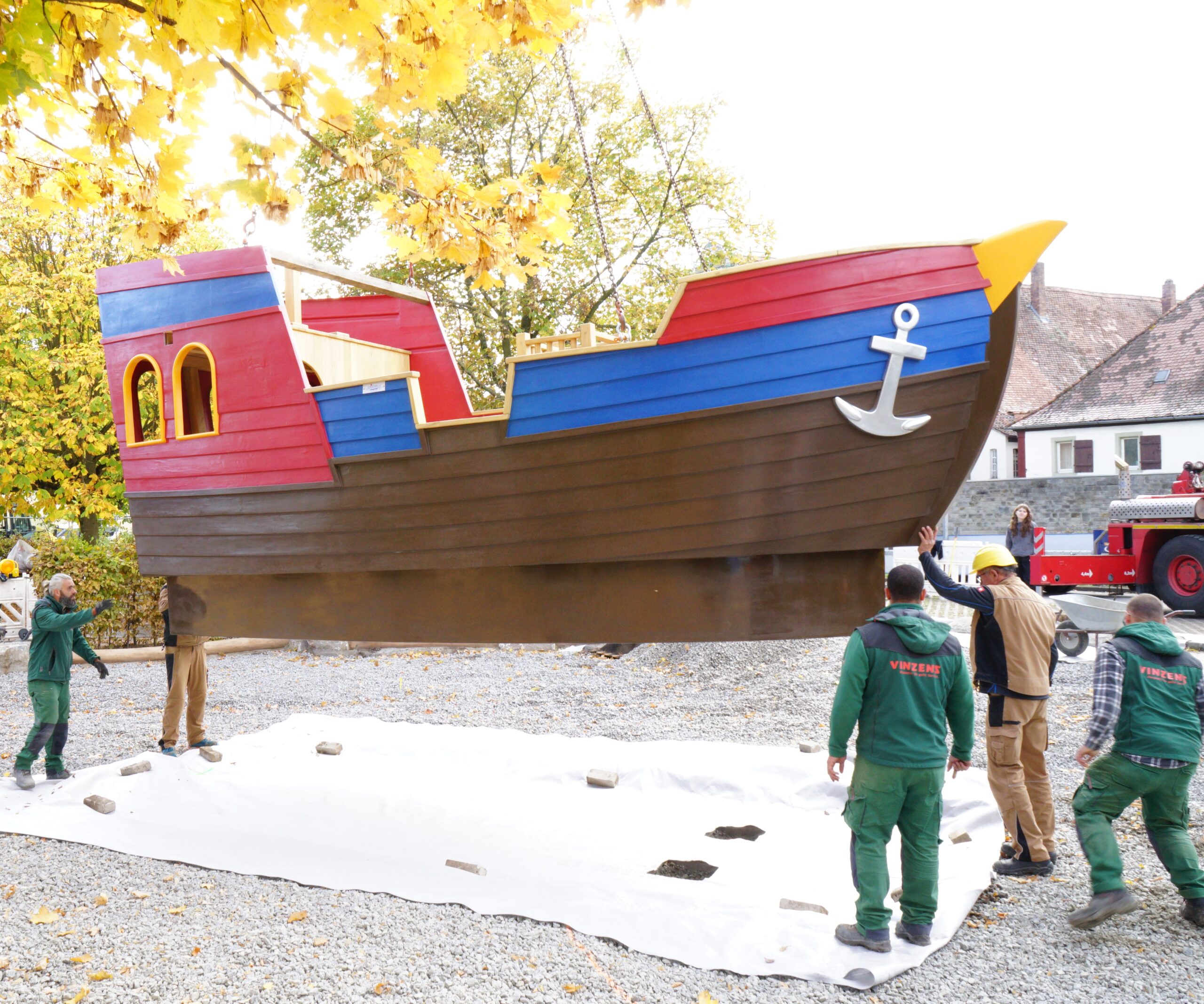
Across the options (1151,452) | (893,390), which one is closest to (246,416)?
(893,390)

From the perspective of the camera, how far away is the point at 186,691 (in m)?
7.02

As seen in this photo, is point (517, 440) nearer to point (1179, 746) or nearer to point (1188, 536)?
point (1179, 746)

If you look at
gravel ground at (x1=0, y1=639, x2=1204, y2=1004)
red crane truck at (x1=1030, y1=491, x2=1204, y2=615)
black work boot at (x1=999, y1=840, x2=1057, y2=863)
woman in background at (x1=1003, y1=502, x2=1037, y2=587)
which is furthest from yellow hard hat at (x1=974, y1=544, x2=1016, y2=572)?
red crane truck at (x1=1030, y1=491, x2=1204, y2=615)

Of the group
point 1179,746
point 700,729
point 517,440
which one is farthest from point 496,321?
point 1179,746

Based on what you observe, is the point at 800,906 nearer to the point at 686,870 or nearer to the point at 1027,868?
the point at 686,870

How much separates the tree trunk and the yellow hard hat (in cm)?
1561

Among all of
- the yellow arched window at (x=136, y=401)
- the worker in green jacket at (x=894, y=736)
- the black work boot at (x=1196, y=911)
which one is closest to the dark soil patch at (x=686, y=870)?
the worker in green jacket at (x=894, y=736)

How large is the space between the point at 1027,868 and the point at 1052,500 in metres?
19.9

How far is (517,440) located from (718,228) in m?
11.0

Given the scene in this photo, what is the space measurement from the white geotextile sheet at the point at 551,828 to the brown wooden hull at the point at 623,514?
1.26 m

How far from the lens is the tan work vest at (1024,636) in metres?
4.45

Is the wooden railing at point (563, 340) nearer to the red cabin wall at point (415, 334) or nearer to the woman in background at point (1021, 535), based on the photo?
the red cabin wall at point (415, 334)

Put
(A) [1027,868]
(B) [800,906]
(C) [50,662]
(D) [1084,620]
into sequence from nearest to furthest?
1. (B) [800,906]
2. (A) [1027,868]
3. (C) [50,662]
4. (D) [1084,620]

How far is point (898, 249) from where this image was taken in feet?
11.6
